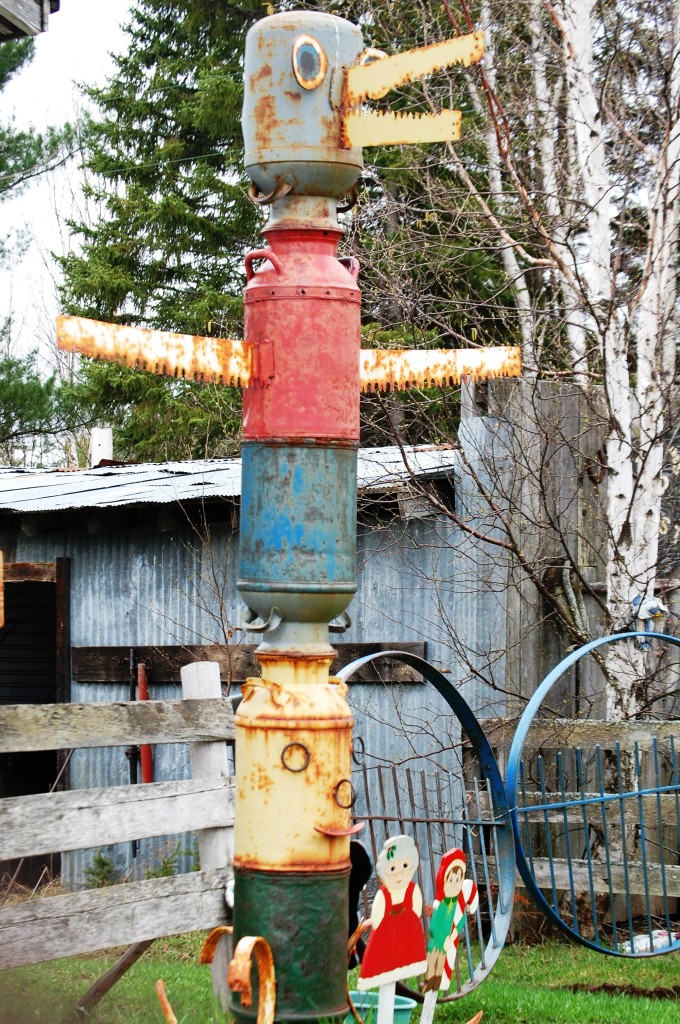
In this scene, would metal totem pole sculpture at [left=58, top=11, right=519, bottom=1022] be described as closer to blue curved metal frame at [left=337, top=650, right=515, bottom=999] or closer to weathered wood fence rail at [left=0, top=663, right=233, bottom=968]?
weathered wood fence rail at [left=0, top=663, right=233, bottom=968]

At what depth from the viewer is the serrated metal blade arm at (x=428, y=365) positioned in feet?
13.9

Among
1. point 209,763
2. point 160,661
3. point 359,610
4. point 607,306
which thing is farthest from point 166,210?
point 209,763

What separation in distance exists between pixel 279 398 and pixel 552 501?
4324mm

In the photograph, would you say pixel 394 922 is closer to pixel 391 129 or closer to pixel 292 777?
pixel 292 777

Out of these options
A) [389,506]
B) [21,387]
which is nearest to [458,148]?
[389,506]

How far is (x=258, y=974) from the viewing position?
3621 millimetres

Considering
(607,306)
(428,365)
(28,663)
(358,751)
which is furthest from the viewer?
(28,663)

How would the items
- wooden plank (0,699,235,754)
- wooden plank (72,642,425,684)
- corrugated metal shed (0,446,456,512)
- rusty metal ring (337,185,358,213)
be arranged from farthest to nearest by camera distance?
1. wooden plank (72,642,425,684)
2. corrugated metal shed (0,446,456,512)
3. wooden plank (0,699,235,754)
4. rusty metal ring (337,185,358,213)

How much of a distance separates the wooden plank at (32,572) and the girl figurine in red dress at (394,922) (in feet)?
23.7

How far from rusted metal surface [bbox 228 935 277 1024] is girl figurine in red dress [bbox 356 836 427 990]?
10.5 inches

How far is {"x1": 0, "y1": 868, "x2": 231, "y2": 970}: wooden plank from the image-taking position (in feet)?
13.6

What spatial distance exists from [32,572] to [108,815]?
635cm

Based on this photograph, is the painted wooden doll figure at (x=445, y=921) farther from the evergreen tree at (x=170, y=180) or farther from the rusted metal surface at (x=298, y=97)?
the evergreen tree at (x=170, y=180)

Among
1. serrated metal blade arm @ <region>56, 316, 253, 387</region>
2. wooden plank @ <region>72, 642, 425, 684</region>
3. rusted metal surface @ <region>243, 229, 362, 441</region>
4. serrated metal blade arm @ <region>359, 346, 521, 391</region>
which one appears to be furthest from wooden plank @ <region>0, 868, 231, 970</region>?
wooden plank @ <region>72, 642, 425, 684</region>
